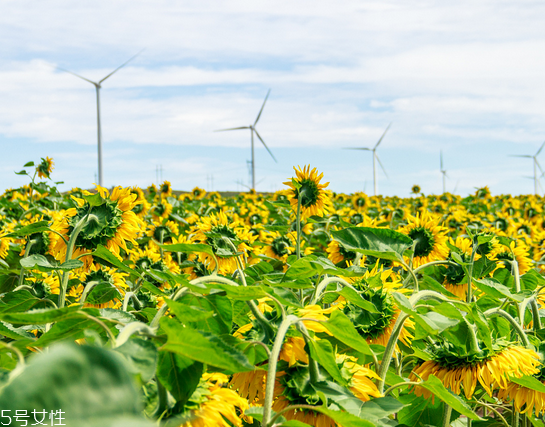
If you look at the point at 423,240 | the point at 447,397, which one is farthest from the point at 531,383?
the point at 423,240

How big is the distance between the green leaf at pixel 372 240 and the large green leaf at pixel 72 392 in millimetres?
862

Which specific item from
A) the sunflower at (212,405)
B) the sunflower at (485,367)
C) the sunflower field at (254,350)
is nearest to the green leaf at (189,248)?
the sunflower field at (254,350)

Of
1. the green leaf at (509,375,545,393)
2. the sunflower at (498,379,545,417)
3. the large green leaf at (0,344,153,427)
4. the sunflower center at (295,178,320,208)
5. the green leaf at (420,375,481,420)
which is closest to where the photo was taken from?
the large green leaf at (0,344,153,427)

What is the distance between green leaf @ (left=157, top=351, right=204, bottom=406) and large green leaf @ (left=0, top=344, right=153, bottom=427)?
307 millimetres

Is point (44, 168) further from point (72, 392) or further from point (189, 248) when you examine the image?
point (72, 392)

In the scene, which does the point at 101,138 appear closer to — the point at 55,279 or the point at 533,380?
the point at 55,279

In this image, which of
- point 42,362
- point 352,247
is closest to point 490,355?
point 352,247

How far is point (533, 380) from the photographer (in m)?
1.10

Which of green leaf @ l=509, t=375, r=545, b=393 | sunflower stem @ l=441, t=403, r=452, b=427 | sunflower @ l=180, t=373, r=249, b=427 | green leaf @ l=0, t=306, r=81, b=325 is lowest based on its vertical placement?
sunflower stem @ l=441, t=403, r=452, b=427

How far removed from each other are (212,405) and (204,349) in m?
0.19

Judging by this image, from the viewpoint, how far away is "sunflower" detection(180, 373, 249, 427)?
2.21 ft

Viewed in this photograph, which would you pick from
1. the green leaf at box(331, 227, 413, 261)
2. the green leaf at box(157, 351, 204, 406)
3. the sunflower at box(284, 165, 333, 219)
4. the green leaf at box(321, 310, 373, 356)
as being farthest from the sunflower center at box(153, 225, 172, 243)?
the green leaf at box(157, 351, 204, 406)

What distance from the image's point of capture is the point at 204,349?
1.79 ft

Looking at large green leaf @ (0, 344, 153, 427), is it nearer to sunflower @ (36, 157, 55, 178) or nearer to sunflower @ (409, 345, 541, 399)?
sunflower @ (409, 345, 541, 399)
